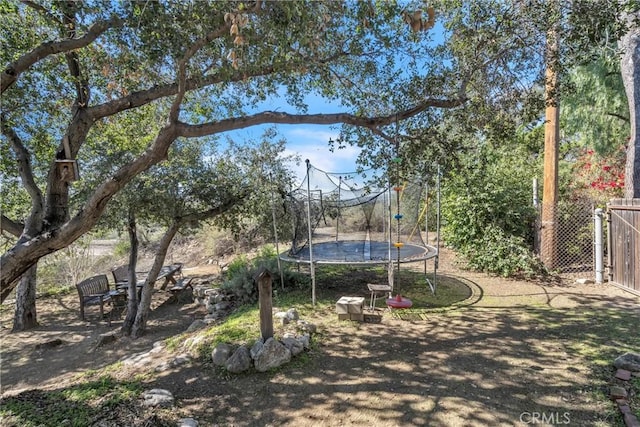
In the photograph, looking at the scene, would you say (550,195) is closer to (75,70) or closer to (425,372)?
(425,372)

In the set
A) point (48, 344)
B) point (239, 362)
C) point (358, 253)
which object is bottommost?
point (48, 344)

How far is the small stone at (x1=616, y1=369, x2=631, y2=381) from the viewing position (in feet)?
9.07

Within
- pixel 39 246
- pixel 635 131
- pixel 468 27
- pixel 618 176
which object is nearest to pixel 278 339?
pixel 39 246

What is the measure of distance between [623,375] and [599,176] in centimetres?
755

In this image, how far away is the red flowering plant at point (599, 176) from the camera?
7609 millimetres

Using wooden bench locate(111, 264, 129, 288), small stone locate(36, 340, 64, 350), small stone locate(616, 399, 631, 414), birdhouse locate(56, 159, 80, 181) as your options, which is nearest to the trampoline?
small stone locate(616, 399, 631, 414)

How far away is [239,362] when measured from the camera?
3.31m

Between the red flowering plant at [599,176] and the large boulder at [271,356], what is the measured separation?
25.4 feet

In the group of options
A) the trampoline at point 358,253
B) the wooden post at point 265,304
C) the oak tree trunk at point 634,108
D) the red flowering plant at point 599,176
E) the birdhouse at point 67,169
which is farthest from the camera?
the red flowering plant at point 599,176

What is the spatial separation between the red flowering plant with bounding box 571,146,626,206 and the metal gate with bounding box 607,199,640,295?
6.44 feet

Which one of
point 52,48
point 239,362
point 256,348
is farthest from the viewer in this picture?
point 256,348

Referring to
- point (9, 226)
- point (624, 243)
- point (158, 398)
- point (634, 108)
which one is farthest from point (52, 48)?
point (634, 108)

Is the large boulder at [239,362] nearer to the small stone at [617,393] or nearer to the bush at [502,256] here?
the small stone at [617,393]

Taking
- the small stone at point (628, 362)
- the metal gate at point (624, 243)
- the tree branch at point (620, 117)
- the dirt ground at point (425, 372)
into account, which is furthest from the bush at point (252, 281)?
the tree branch at point (620, 117)
